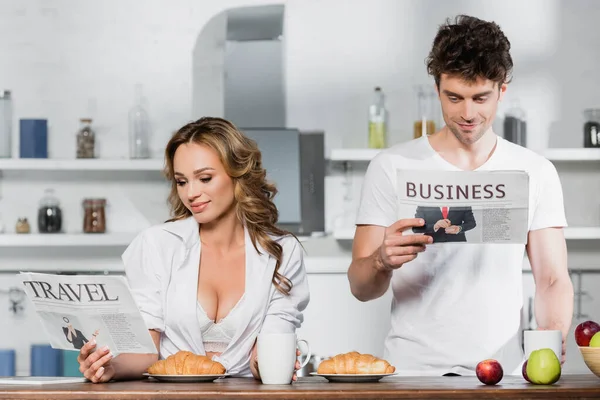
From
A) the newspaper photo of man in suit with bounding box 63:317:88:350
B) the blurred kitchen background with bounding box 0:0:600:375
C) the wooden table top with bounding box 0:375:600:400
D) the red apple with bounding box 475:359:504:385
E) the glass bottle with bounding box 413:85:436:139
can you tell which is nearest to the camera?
the wooden table top with bounding box 0:375:600:400

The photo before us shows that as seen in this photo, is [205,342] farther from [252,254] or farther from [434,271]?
[434,271]

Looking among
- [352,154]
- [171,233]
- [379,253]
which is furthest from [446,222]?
[352,154]

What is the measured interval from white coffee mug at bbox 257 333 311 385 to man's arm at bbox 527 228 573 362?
2.63 ft

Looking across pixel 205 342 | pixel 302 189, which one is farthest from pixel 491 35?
pixel 302 189

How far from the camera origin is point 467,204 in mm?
1939

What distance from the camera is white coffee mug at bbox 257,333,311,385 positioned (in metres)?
1.85

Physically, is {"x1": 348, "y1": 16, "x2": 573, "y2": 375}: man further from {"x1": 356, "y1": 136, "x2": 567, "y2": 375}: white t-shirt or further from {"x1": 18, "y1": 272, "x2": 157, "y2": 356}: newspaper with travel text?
{"x1": 18, "y1": 272, "x2": 157, "y2": 356}: newspaper with travel text

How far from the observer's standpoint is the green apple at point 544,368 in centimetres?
180

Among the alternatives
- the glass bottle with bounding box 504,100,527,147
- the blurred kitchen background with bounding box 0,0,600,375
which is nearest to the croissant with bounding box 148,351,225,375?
the blurred kitchen background with bounding box 0,0,600,375

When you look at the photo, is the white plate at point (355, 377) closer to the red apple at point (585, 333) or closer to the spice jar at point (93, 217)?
the red apple at point (585, 333)

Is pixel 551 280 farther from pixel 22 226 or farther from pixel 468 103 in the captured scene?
pixel 22 226

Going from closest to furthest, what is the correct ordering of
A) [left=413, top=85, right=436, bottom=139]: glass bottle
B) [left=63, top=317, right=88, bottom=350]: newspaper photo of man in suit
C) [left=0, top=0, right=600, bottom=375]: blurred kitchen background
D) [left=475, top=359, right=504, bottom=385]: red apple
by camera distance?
[left=475, top=359, right=504, bottom=385]: red apple
[left=63, top=317, right=88, bottom=350]: newspaper photo of man in suit
[left=413, top=85, right=436, bottom=139]: glass bottle
[left=0, top=0, right=600, bottom=375]: blurred kitchen background

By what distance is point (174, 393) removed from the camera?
64.7 inches

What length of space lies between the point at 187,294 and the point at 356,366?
58cm
